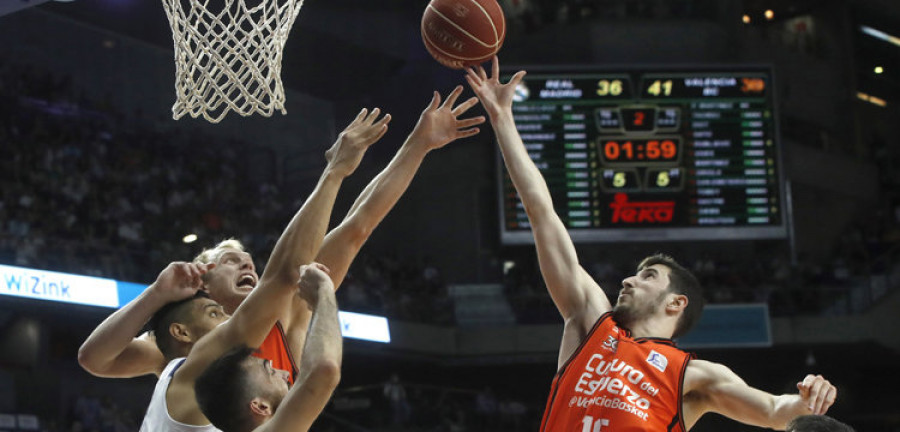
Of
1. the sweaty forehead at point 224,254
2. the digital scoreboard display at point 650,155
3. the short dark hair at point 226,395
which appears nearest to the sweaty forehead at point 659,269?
the sweaty forehead at point 224,254

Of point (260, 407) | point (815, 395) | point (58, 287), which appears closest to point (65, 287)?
point (58, 287)

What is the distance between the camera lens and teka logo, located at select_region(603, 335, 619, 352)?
3.46 meters

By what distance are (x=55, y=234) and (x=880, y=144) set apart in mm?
13647

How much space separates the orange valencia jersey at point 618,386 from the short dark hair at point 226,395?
112cm

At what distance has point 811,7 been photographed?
63.3 ft

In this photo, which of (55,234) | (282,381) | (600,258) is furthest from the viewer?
(600,258)

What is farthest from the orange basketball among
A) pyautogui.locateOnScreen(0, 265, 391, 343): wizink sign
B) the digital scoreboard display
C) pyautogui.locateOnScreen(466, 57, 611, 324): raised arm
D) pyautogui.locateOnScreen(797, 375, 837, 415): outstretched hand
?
the digital scoreboard display

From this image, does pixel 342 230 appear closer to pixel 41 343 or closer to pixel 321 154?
pixel 41 343

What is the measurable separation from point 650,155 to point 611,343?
9.34m

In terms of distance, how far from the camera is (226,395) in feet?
8.64

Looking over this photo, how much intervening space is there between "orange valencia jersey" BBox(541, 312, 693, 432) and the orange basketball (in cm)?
122

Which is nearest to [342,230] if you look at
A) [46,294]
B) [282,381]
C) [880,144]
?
[282,381]

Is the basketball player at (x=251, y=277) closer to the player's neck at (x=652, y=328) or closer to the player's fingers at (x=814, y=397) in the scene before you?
the player's neck at (x=652, y=328)

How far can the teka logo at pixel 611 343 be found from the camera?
3463mm
